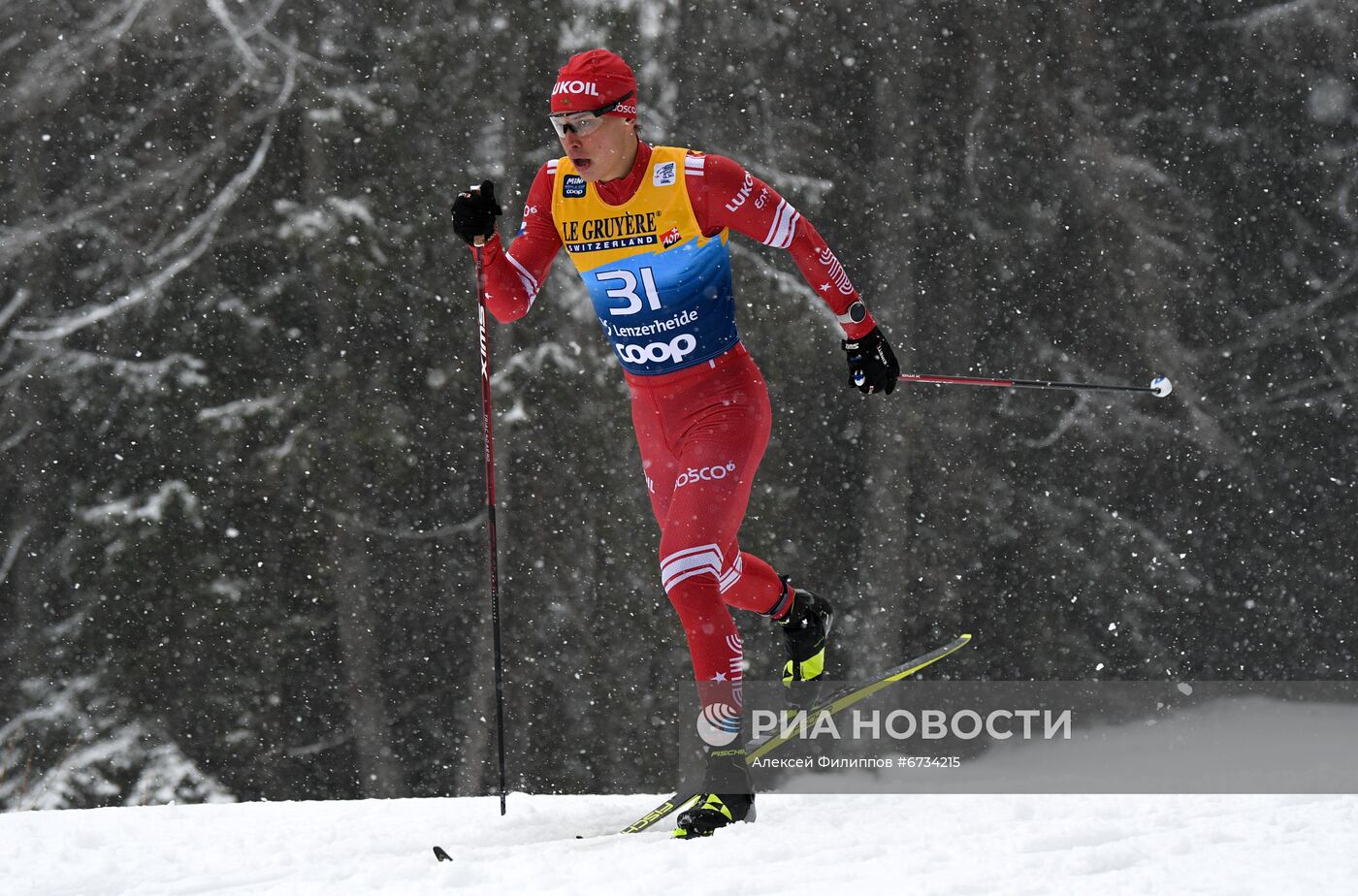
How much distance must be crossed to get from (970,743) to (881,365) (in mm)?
3851

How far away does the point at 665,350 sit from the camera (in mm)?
3562

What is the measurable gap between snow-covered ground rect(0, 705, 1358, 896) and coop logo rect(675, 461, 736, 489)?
1.01m

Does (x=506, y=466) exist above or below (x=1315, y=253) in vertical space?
below

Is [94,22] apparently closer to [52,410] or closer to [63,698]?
[52,410]

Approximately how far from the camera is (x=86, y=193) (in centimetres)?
575

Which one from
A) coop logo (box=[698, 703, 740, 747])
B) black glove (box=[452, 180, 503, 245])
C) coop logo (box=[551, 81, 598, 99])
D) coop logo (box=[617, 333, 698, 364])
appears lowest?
coop logo (box=[698, 703, 740, 747])

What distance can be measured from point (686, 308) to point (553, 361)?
8.38 ft

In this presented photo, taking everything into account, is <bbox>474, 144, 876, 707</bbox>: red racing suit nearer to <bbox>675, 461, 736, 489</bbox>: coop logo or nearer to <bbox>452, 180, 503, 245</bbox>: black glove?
<bbox>675, 461, 736, 489</bbox>: coop logo

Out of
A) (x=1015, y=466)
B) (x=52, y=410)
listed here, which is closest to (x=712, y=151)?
(x=1015, y=466)

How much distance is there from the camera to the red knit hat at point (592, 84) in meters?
3.29

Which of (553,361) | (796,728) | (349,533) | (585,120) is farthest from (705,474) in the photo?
(349,533)

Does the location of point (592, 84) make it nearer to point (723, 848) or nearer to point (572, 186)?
point (572, 186)

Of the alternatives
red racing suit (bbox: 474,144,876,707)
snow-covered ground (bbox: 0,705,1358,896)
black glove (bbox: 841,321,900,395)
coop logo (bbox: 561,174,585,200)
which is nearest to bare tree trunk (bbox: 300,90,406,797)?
snow-covered ground (bbox: 0,705,1358,896)

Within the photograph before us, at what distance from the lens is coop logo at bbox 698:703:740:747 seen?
3.28 metres
